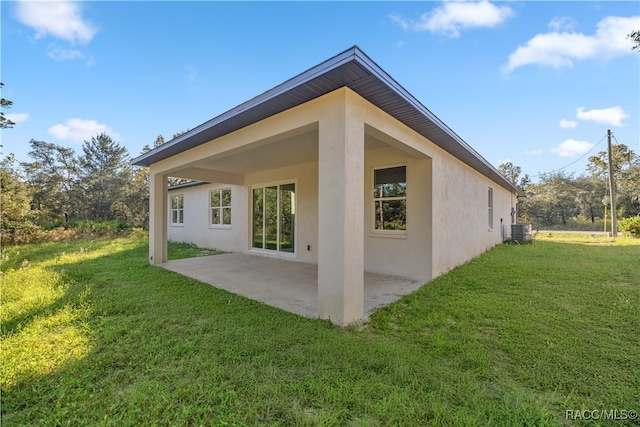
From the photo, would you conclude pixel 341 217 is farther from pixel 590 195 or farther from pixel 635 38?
pixel 590 195

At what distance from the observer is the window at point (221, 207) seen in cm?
1056

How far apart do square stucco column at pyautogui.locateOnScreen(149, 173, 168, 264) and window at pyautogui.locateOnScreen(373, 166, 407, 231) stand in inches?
223

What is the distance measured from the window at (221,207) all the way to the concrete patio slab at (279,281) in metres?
2.68

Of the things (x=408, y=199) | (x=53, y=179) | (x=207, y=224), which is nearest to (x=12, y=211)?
(x=207, y=224)

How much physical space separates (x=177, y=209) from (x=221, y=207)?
4.11 m

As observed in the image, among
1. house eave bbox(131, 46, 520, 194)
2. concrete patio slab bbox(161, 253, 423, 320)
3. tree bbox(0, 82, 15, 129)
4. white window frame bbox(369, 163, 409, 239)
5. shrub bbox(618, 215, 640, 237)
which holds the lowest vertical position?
concrete patio slab bbox(161, 253, 423, 320)

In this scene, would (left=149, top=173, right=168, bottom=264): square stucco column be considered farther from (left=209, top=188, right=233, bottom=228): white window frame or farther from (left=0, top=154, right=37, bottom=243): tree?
(left=0, top=154, right=37, bottom=243): tree

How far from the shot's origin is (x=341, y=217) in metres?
3.24

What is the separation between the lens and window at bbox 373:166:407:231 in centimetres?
601

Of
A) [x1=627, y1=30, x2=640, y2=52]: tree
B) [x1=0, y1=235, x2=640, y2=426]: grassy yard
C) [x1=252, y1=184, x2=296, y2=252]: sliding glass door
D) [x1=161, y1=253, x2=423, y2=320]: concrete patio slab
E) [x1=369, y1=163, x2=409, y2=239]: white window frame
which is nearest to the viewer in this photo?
[x1=0, y1=235, x2=640, y2=426]: grassy yard

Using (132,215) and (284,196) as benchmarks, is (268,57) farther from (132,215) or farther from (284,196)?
(132,215)

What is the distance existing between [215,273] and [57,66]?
21.8 feet

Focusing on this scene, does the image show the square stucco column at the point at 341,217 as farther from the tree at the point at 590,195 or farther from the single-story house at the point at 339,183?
the tree at the point at 590,195

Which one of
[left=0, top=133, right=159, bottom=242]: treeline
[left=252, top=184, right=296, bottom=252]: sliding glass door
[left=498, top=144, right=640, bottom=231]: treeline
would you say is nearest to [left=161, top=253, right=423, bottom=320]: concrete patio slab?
[left=252, top=184, right=296, bottom=252]: sliding glass door
